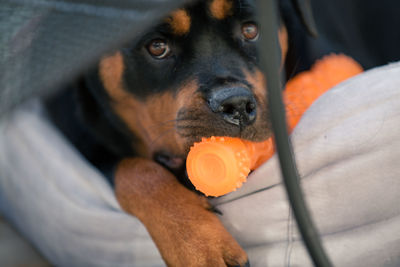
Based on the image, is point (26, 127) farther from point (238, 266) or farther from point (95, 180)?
point (238, 266)

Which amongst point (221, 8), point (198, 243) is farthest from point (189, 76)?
point (198, 243)

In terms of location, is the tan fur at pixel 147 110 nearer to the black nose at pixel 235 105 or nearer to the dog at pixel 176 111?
the dog at pixel 176 111

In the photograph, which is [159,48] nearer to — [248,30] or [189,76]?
[189,76]

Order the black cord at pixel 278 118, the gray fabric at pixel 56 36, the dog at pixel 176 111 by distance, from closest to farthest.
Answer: the black cord at pixel 278 118, the gray fabric at pixel 56 36, the dog at pixel 176 111

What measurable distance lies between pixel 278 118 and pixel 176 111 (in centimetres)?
64

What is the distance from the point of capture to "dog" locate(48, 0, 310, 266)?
1.10m

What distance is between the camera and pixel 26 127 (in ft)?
5.41

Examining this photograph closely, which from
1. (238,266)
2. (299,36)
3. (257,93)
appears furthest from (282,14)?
(238,266)

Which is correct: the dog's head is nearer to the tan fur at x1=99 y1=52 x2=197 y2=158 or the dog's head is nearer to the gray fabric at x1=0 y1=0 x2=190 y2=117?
the tan fur at x1=99 y1=52 x2=197 y2=158

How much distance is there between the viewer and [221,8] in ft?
4.33

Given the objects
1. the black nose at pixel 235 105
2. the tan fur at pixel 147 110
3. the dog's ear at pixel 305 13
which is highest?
the dog's ear at pixel 305 13

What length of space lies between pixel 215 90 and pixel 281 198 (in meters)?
0.32

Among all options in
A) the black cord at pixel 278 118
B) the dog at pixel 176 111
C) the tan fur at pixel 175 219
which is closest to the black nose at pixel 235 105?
the dog at pixel 176 111

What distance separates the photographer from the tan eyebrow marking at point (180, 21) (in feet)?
4.17
